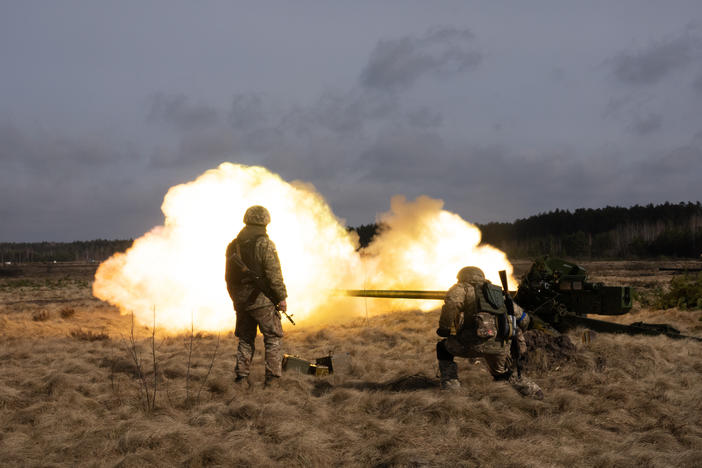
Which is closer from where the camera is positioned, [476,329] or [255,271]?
[476,329]

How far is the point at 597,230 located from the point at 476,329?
10669cm

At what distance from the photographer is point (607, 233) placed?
330 ft

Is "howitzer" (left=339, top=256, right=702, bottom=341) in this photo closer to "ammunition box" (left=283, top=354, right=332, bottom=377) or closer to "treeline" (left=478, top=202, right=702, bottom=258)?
"ammunition box" (left=283, top=354, right=332, bottom=377)

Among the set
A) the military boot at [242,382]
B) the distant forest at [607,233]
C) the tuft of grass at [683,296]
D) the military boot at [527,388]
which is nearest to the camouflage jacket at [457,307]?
the military boot at [527,388]

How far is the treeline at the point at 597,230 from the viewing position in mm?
87312

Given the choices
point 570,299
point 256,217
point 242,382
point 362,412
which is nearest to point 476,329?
point 362,412

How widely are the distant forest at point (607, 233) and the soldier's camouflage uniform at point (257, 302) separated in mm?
75305

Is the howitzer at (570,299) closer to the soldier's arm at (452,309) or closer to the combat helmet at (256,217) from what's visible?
the soldier's arm at (452,309)

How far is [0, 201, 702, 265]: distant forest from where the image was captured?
79.4 m

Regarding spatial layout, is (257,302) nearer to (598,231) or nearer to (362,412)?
(362,412)

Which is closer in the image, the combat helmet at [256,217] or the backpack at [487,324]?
the backpack at [487,324]

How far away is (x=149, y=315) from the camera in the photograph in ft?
50.4

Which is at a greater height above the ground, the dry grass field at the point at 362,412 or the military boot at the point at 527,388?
the military boot at the point at 527,388

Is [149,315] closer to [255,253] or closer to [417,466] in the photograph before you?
[255,253]
